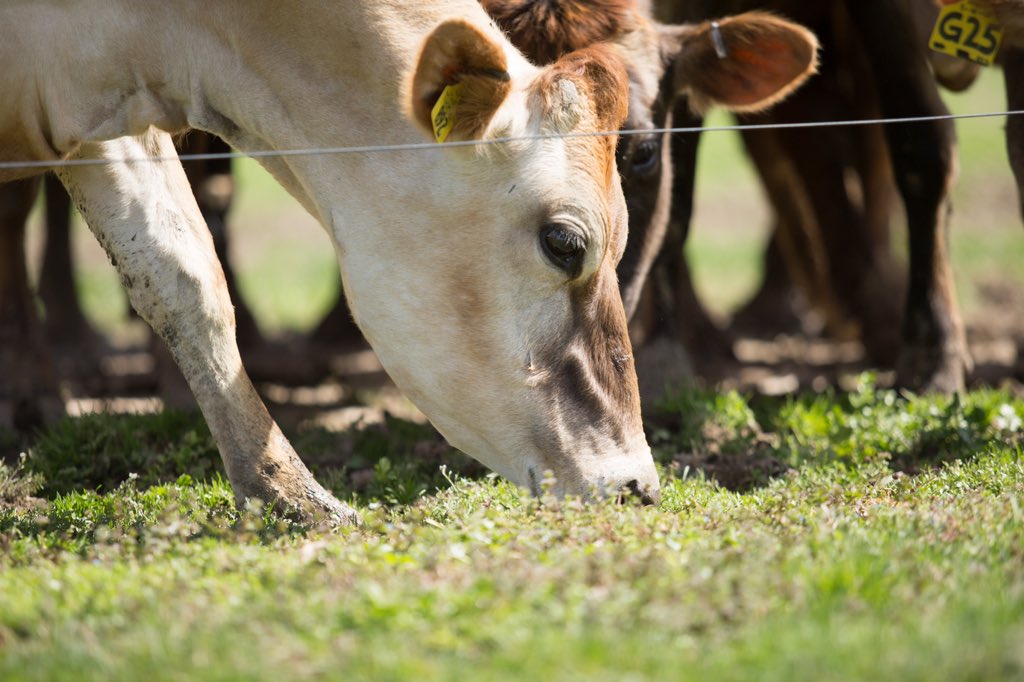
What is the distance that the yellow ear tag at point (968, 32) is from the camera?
536 centimetres

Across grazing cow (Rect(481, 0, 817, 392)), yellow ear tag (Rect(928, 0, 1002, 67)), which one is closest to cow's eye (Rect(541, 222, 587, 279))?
grazing cow (Rect(481, 0, 817, 392))

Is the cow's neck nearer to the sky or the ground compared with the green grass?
nearer to the sky

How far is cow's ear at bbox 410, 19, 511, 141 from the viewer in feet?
12.7

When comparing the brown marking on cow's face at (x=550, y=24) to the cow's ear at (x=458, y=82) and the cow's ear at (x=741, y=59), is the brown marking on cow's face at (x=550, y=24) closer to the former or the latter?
the cow's ear at (x=741, y=59)

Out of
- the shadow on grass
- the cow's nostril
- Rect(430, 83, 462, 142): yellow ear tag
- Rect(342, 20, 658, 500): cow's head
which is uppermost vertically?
Rect(430, 83, 462, 142): yellow ear tag

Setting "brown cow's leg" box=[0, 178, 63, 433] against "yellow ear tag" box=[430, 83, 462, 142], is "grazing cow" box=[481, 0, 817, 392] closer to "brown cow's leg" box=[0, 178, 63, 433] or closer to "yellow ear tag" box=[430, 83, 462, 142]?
"yellow ear tag" box=[430, 83, 462, 142]

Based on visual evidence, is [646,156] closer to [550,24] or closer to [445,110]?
[550,24]

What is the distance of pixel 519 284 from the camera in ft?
13.7

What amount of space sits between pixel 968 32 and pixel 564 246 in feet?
8.11

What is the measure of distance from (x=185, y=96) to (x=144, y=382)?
3598 millimetres

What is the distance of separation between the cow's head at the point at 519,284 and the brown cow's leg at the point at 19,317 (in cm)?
282

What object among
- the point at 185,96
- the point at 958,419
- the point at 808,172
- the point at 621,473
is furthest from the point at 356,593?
the point at 808,172

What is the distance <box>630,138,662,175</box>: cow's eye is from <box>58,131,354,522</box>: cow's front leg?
1.92 m

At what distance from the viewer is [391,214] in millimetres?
4250
